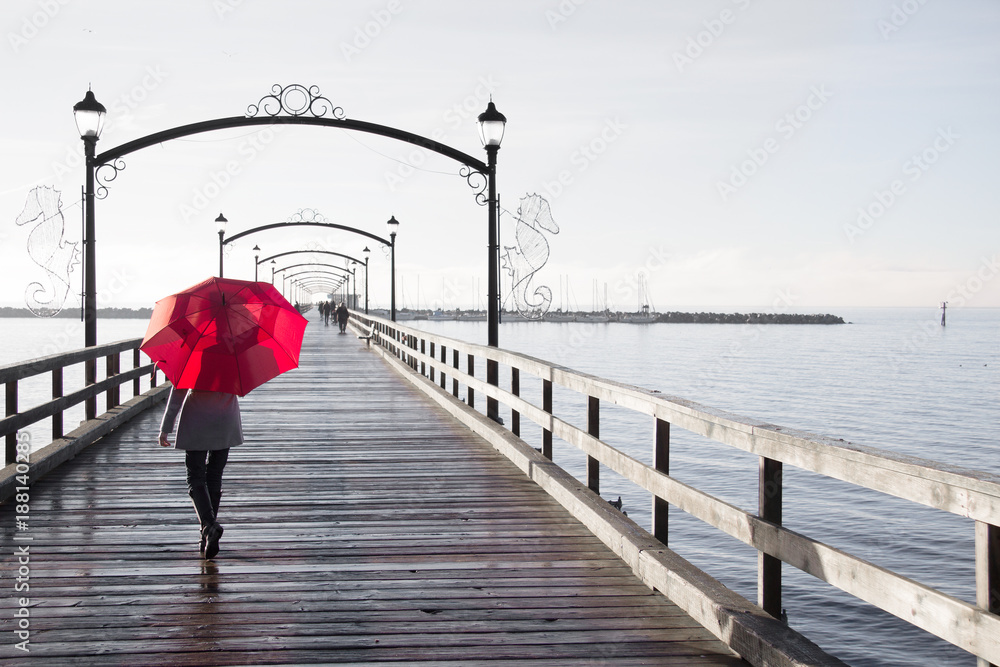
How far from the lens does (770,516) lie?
3689 mm

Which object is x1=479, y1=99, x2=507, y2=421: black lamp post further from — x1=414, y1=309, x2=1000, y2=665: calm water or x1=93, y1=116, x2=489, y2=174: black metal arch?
x1=414, y1=309, x2=1000, y2=665: calm water

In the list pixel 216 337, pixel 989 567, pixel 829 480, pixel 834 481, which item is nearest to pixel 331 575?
pixel 216 337

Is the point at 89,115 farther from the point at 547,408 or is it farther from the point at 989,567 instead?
the point at 989,567

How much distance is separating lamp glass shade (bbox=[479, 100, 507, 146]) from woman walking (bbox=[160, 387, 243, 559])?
23.1ft

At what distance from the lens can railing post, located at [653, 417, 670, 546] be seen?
16.2 feet

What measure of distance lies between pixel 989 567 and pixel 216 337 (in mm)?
3859

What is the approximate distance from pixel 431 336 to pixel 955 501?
12771 millimetres

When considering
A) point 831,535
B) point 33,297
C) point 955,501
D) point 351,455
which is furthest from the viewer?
point 831,535

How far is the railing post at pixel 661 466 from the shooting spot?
493cm

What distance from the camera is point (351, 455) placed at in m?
9.04

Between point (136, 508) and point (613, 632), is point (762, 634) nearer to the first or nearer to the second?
point (613, 632)

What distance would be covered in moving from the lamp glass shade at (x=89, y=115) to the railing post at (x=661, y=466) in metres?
9.28

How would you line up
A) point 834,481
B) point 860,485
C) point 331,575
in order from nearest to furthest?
point 860,485 < point 331,575 < point 834,481

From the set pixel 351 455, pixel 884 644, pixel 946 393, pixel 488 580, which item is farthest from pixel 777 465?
pixel 946 393
